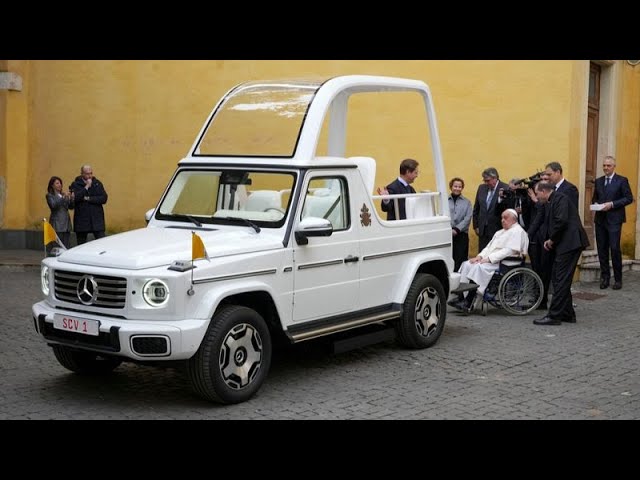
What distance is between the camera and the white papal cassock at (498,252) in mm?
11125

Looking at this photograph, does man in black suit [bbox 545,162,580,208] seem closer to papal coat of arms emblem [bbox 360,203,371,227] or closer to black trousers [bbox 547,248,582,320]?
black trousers [bbox 547,248,582,320]

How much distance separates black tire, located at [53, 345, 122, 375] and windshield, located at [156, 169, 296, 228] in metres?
1.42

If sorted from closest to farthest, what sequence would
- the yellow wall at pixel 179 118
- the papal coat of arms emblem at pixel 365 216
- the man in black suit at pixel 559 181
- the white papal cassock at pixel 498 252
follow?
the papal coat of arms emblem at pixel 365 216, the white papal cassock at pixel 498 252, the man in black suit at pixel 559 181, the yellow wall at pixel 179 118

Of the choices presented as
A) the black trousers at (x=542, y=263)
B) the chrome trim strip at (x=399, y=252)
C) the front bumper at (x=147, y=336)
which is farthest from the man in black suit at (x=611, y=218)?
the front bumper at (x=147, y=336)

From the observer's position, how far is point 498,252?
11148 millimetres

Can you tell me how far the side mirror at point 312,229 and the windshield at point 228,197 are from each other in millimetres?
203

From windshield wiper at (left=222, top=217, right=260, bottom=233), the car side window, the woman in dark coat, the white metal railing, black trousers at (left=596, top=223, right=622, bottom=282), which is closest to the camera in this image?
windshield wiper at (left=222, top=217, right=260, bottom=233)

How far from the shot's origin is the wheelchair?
11.2m

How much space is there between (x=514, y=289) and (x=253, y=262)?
5199 mm

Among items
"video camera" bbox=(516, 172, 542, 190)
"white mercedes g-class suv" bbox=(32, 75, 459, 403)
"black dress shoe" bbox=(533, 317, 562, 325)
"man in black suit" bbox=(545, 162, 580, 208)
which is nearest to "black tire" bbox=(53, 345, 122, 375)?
"white mercedes g-class suv" bbox=(32, 75, 459, 403)

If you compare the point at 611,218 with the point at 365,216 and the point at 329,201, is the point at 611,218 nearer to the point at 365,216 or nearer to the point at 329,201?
the point at 365,216

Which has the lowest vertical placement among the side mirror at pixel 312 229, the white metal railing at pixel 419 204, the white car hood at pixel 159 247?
the white car hood at pixel 159 247

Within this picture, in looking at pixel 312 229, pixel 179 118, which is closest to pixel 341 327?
pixel 312 229

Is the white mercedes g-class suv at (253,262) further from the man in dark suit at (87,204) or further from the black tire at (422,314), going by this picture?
the man in dark suit at (87,204)
